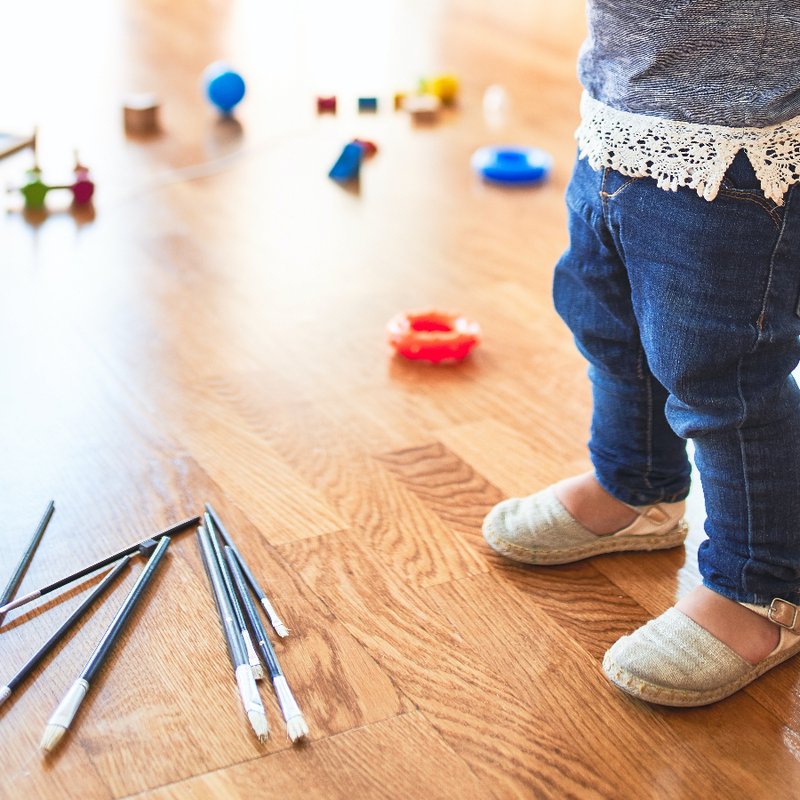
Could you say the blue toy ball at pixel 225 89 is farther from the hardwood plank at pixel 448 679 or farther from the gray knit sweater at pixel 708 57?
the gray knit sweater at pixel 708 57

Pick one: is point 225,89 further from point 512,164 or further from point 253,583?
point 253,583

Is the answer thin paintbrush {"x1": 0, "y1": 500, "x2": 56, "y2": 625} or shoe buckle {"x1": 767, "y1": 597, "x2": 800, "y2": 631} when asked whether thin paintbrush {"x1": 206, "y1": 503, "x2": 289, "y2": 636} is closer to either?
thin paintbrush {"x1": 0, "y1": 500, "x2": 56, "y2": 625}

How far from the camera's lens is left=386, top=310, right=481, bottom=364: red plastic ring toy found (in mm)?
1627

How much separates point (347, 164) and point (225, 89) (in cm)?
52

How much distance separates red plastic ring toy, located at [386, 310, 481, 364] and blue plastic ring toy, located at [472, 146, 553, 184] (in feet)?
2.47

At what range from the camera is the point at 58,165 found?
2.33 m

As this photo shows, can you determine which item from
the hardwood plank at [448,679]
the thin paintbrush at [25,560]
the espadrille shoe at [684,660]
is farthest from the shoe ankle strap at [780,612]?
the thin paintbrush at [25,560]

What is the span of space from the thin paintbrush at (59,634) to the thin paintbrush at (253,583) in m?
0.10

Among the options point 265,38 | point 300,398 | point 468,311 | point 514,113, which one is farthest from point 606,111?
point 265,38

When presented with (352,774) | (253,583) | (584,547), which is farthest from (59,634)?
(584,547)

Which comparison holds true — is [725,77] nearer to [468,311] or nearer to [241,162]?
[468,311]

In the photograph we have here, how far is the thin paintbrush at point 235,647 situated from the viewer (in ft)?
3.13

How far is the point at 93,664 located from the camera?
100 centimetres

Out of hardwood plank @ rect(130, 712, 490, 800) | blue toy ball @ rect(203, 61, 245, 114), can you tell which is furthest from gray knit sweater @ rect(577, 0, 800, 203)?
blue toy ball @ rect(203, 61, 245, 114)
